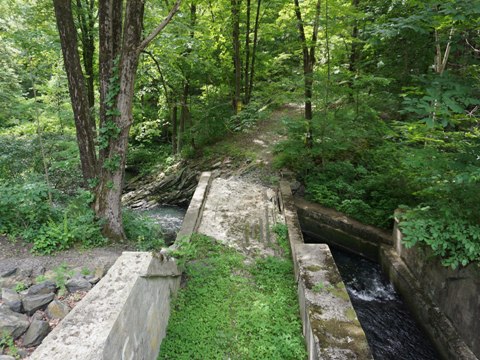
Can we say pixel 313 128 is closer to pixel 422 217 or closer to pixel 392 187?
pixel 392 187

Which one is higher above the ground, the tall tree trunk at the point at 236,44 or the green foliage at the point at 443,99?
the tall tree trunk at the point at 236,44

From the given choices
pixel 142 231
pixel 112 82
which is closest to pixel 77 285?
pixel 142 231

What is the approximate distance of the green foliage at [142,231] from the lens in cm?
571

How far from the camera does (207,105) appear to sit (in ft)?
46.4

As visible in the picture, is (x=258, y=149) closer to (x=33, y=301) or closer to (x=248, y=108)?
(x=248, y=108)

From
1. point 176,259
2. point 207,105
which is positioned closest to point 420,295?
point 176,259

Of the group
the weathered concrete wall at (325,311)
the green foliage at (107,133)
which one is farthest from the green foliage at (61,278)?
the weathered concrete wall at (325,311)

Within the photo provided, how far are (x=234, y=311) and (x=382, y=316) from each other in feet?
10.6

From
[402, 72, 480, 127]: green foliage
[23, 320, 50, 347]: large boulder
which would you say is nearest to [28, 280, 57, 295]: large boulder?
[23, 320, 50, 347]: large boulder

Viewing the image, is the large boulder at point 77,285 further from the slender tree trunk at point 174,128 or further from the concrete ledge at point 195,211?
the slender tree trunk at point 174,128

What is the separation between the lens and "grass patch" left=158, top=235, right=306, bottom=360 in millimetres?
4016

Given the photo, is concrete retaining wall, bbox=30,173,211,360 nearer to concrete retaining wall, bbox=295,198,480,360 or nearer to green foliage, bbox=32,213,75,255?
green foliage, bbox=32,213,75,255

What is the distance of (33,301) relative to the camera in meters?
2.99

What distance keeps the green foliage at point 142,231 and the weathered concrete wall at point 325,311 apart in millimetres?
2615
